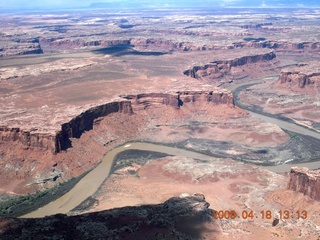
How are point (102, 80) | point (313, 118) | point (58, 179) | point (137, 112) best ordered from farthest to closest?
point (102, 80), point (313, 118), point (137, 112), point (58, 179)

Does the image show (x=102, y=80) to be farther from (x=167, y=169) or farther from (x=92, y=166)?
(x=167, y=169)

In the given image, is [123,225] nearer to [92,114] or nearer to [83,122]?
[83,122]

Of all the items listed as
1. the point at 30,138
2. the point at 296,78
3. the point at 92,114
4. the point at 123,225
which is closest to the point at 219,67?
the point at 296,78

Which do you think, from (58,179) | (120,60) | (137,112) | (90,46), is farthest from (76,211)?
(90,46)

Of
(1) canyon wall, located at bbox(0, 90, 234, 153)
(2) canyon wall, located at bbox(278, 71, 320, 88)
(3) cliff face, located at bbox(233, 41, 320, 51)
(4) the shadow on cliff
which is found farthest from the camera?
(3) cliff face, located at bbox(233, 41, 320, 51)
